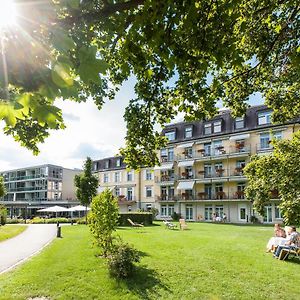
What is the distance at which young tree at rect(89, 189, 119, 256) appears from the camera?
1264 centimetres

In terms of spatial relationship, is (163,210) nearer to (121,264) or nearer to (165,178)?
(165,178)

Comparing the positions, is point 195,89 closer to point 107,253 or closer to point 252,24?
point 252,24

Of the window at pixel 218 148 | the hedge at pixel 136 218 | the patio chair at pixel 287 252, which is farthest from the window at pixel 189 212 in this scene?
the patio chair at pixel 287 252

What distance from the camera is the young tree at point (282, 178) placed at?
40.1 ft

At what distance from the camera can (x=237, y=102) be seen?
32.1ft

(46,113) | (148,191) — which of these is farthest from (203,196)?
(46,113)

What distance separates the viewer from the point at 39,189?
250ft

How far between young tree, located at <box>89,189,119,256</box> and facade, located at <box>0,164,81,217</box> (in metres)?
64.4

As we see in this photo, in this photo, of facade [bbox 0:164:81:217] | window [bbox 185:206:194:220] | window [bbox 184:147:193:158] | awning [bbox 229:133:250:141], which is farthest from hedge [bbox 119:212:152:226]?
facade [bbox 0:164:81:217]

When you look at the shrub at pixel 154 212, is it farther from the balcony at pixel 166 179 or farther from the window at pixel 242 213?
the window at pixel 242 213

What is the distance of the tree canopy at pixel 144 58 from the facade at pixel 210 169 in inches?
1186

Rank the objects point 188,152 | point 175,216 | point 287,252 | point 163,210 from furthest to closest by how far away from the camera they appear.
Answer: point 163,210, point 188,152, point 175,216, point 287,252

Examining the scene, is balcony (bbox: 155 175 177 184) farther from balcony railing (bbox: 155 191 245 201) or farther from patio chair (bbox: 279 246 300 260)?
patio chair (bbox: 279 246 300 260)

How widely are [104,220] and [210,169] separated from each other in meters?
34.9
